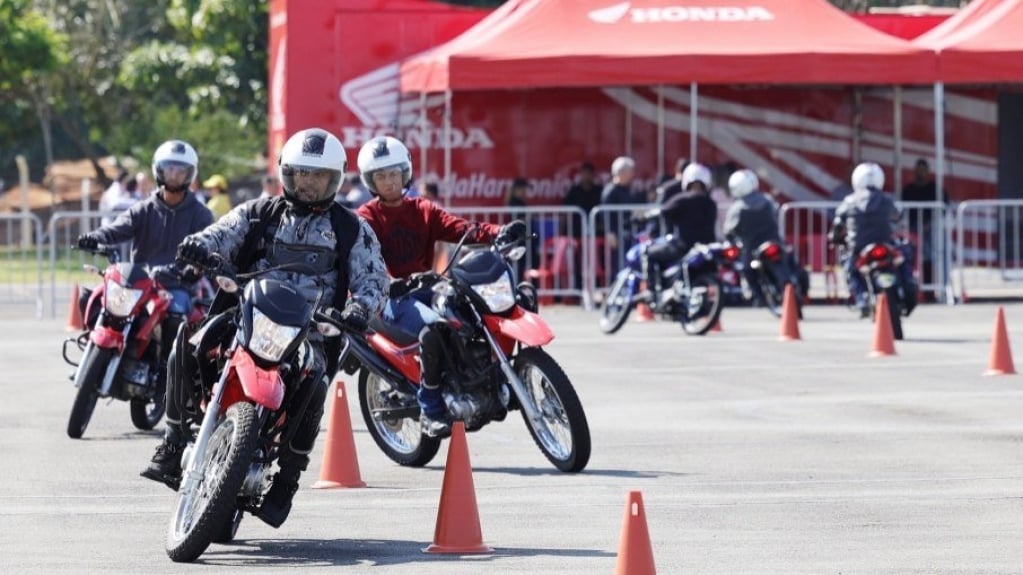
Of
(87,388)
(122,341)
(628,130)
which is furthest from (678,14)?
(87,388)

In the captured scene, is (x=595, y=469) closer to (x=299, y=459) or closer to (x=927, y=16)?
(x=299, y=459)

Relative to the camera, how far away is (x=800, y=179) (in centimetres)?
3070

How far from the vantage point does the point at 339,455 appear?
11.5m

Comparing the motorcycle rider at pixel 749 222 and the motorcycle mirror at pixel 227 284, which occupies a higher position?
the motorcycle rider at pixel 749 222

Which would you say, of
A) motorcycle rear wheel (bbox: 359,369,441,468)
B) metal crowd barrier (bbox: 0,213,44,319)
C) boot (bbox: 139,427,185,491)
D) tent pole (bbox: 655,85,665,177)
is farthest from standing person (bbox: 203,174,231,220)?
boot (bbox: 139,427,185,491)

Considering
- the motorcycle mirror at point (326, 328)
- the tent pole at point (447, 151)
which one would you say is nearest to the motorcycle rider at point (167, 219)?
the motorcycle mirror at point (326, 328)

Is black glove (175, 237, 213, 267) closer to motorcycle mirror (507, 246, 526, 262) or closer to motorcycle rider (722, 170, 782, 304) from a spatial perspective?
motorcycle mirror (507, 246, 526, 262)

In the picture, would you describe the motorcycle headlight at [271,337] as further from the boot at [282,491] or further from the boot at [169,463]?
the boot at [169,463]

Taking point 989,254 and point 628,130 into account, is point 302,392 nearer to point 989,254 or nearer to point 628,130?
point 989,254

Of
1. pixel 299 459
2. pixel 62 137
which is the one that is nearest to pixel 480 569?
pixel 299 459

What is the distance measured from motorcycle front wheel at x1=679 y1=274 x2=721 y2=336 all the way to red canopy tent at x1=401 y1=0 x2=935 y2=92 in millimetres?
4787

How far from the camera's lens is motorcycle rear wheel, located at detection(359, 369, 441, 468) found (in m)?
12.4

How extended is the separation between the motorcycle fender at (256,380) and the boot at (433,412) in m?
3.05

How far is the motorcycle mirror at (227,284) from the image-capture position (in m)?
9.22
